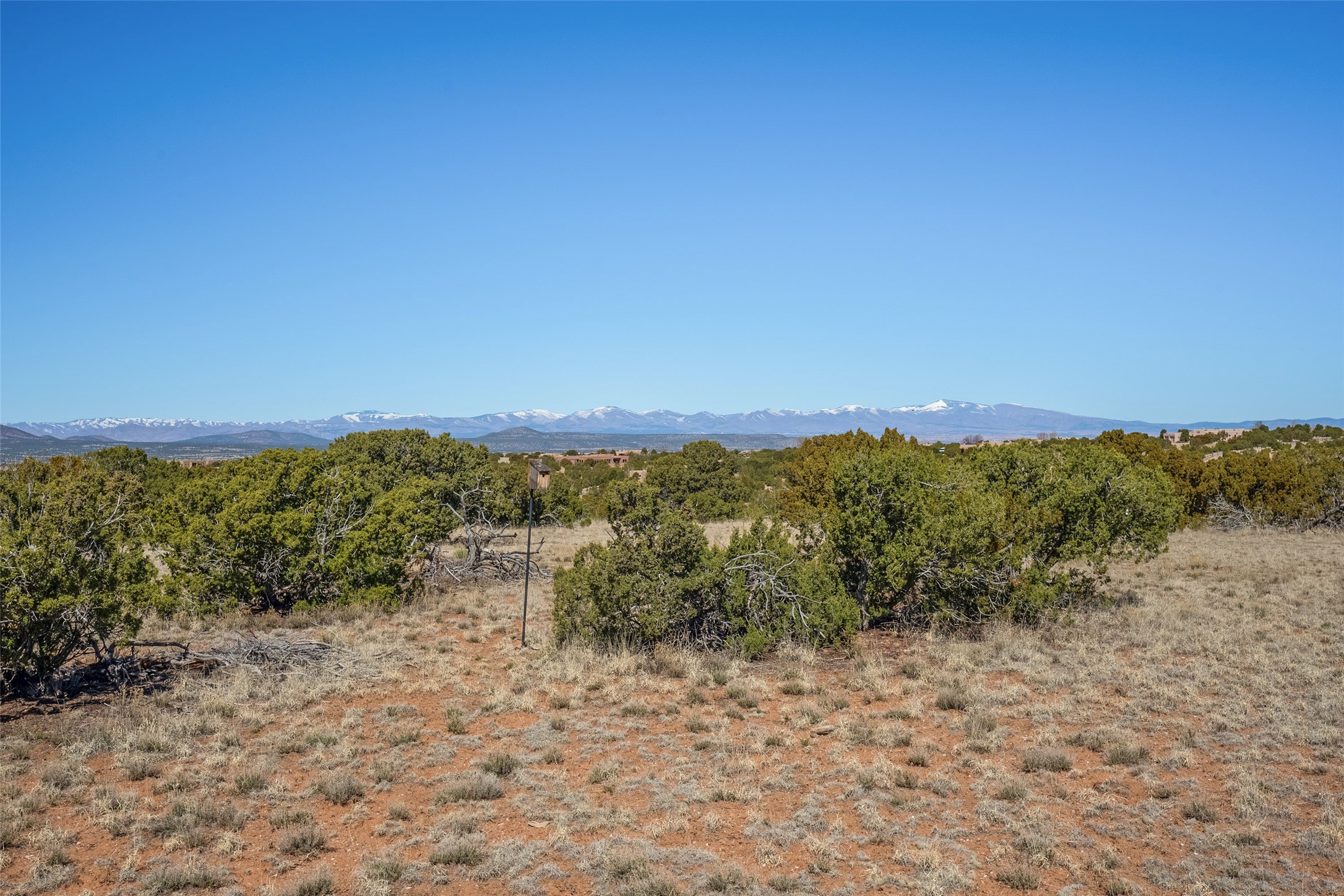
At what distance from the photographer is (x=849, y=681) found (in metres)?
11.2

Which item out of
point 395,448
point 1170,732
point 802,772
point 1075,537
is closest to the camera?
point 802,772

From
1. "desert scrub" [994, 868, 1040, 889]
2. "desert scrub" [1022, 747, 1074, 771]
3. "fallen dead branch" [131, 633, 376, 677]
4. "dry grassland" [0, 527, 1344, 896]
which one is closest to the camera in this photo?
"desert scrub" [994, 868, 1040, 889]

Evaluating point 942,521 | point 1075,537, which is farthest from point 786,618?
point 1075,537

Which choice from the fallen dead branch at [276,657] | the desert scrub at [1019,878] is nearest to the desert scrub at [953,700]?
the desert scrub at [1019,878]

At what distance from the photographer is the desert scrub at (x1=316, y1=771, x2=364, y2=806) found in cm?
746

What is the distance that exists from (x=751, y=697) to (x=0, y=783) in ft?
26.7

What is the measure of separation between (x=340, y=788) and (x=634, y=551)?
596cm

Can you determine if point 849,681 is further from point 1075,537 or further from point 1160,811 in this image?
point 1075,537

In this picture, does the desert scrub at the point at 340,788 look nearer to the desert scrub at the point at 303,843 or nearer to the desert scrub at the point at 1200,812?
the desert scrub at the point at 303,843

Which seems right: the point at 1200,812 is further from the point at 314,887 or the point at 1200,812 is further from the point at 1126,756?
the point at 314,887

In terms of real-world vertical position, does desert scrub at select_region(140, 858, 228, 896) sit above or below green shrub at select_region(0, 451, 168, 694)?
below

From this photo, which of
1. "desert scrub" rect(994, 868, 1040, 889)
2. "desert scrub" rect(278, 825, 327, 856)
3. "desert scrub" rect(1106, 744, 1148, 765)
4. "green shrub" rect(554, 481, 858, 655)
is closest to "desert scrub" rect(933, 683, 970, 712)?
"desert scrub" rect(1106, 744, 1148, 765)

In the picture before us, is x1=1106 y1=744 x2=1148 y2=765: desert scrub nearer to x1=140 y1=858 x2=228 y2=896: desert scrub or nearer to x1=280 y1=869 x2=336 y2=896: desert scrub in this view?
x1=280 y1=869 x2=336 y2=896: desert scrub

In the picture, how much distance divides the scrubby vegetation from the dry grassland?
36.5 inches
